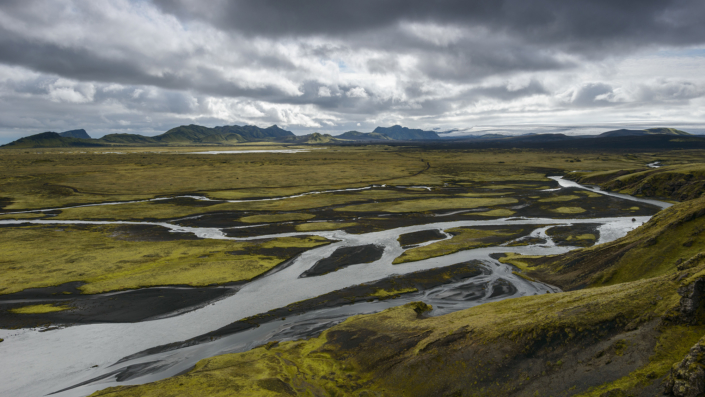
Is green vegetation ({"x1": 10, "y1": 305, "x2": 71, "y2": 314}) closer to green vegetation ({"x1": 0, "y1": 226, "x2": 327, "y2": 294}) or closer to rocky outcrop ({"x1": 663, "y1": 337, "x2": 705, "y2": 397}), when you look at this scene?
green vegetation ({"x1": 0, "y1": 226, "x2": 327, "y2": 294})

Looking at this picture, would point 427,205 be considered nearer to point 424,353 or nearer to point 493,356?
point 424,353

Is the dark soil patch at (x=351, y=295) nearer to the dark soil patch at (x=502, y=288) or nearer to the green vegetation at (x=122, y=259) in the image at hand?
the dark soil patch at (x=502, y=288)

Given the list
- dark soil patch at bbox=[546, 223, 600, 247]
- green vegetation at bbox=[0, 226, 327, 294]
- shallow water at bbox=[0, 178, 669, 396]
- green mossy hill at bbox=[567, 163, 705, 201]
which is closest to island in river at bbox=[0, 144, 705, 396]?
shallow water at bbox=[0, 178, 669, 396]

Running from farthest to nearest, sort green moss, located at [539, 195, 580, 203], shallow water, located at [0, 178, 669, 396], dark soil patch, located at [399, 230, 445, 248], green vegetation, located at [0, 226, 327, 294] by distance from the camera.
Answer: green moss, located at [539, 195, 580, 203] → dark soil patch, located at [399, 230, 445, 248] → green vegetation, located at [0, 226, 327, 294] → shallow water, located at [0, 178, 669, 396]

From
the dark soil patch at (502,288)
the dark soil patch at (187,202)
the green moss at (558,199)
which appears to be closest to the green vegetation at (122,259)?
the dark soil patch at (187,202)

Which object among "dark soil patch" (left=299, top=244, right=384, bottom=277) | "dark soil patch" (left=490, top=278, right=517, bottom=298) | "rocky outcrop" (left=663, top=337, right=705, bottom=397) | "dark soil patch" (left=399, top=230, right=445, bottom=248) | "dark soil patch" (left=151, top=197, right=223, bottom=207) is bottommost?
"dark soil patch" (left=490, top=278, right=517, bottom=298)

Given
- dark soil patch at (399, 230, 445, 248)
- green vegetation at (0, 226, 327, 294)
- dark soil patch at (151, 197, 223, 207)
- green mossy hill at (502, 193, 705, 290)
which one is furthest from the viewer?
dark soil patch at (151, 197, 223, 207)
